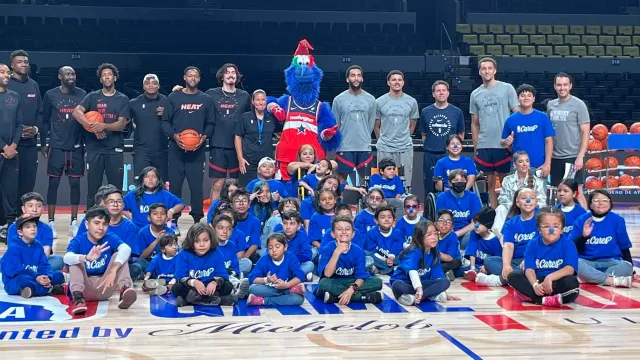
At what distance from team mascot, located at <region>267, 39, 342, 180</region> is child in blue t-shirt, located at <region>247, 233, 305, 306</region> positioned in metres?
2.79

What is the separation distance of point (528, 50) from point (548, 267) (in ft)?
50.3

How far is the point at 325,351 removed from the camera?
4824 mm

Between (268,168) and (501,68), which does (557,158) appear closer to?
(268,168)

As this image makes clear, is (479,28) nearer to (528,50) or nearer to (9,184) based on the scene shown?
(528,50)

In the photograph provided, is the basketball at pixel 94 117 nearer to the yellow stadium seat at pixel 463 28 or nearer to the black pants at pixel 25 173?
the black pants at pixel 25 173

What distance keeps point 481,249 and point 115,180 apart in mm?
3994

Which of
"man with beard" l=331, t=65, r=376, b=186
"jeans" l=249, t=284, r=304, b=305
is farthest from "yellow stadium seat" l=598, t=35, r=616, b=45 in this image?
"jeans" l=249, t=284, r=304, b=305

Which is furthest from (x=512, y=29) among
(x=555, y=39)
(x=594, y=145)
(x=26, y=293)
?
(x=26, y=293)

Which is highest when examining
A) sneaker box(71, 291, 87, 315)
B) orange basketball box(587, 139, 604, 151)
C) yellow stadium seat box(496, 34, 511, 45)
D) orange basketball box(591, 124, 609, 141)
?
yellow stadium seat box(496, 34, 511, 45)

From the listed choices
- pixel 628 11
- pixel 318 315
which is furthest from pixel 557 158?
pixel 628 11

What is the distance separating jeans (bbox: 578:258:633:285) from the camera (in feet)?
22.8

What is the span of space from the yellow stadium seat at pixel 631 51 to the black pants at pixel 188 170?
562 inches

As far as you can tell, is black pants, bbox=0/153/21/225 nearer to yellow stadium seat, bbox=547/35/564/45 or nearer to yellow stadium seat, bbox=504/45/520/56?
yellow stadium seat, bbox=504/45/520/56

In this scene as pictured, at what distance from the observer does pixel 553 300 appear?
20.0ft
